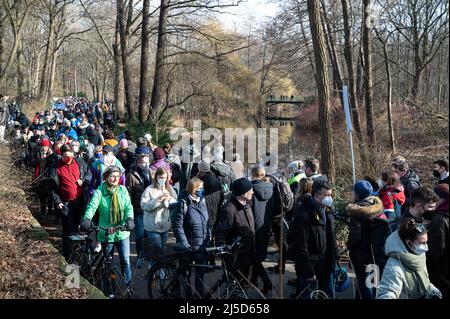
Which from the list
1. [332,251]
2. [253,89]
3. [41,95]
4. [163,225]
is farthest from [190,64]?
[332,251]

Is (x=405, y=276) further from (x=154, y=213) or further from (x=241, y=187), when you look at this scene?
(x=154, y=213)

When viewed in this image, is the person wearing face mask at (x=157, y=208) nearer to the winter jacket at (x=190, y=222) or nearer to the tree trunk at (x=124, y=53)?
the winter jacket at (x=190, y=222)

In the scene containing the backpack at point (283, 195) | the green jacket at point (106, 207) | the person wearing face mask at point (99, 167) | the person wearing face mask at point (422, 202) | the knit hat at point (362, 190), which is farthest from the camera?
the person wearing face mask at point (99, 167)

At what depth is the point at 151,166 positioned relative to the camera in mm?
7996

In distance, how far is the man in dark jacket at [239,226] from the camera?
544 cm

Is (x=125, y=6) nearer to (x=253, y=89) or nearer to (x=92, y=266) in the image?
(x=253, y=89)

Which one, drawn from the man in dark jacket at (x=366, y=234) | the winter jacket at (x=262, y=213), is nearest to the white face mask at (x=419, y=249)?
the man in dark jacket at (x=366, y=234)

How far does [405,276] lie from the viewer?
12.0ft

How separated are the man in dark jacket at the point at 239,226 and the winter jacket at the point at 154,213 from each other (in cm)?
119

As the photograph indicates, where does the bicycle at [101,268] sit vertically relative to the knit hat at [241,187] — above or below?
→ below

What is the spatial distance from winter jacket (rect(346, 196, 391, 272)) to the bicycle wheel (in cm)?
192

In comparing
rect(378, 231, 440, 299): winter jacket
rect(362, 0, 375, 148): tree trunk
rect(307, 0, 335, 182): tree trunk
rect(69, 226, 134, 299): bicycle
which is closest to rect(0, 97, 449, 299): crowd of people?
rect(378, 231, 440, 299): winter jacket

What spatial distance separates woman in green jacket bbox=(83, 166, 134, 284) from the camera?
591cm
